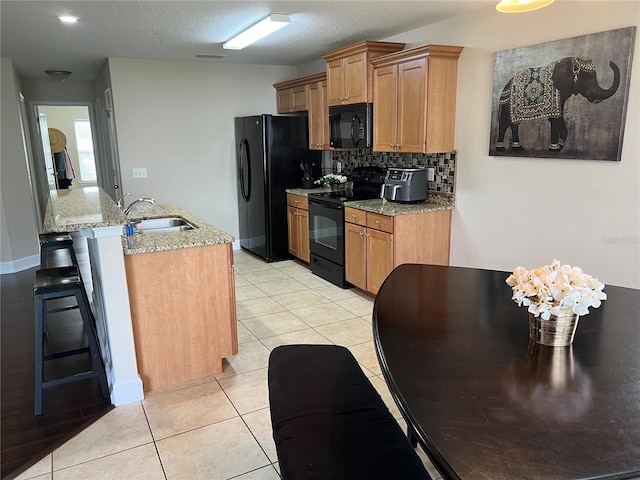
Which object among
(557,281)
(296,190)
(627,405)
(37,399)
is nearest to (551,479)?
(627,405)

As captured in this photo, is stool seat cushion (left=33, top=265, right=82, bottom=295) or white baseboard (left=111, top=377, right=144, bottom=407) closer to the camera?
stool seat cushion (left=33, top=265, right=82, bottom=295)

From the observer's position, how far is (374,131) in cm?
423

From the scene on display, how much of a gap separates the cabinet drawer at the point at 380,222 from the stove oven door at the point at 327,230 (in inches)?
17.9

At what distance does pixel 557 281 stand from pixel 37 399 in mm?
2634

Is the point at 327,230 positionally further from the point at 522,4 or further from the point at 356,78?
the point at 522,4

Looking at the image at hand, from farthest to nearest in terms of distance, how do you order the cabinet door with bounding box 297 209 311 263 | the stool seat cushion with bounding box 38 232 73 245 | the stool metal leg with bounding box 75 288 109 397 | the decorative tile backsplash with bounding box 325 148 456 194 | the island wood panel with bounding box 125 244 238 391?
the cabinet door with bounding box 297 209 311 263
the decorative tile backsplash with bounding box 325 148 456 194
the stool seat cushion with bounding box 38 232 73 245
the island wood panel with bounding box 125 244 238 391
the stool metal leg with bounding box 75 288 109 397

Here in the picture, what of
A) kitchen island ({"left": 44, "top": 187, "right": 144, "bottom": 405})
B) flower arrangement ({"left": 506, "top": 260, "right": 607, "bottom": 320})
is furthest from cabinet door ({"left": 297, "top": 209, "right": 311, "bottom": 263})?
flower arrangement ({"left": 506, "top": 260, "right": 607, "bottom": 320})

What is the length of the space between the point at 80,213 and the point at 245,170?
3180 millimetres

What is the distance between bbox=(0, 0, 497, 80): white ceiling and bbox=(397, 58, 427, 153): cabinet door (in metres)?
0.41

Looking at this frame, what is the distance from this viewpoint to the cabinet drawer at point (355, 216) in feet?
13.6

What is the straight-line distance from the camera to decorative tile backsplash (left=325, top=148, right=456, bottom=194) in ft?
12.9

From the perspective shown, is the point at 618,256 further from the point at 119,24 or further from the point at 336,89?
the point at 119,24

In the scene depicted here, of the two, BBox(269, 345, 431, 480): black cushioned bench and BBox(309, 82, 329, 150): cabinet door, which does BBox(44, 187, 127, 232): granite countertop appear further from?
BBox(309, 82, 329, 150): cabinet door

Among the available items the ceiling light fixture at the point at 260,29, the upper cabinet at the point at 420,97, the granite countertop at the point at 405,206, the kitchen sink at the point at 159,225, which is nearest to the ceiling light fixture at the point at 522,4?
the upper cabinet at the point at 420,97
